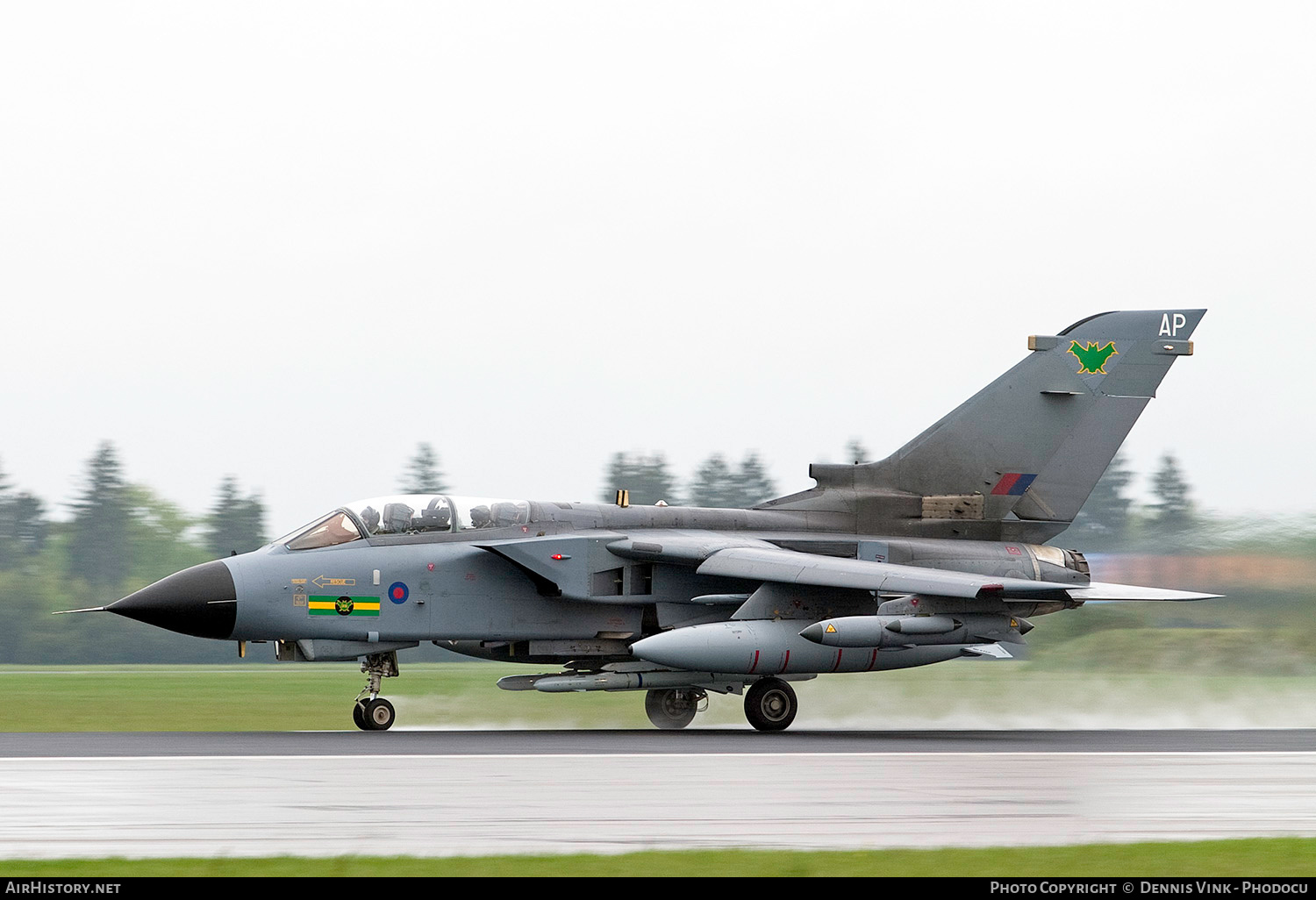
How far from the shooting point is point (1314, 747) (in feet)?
47.0

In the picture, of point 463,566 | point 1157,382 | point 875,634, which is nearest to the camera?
point 875,634

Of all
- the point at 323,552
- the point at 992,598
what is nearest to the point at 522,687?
the point at 323,552

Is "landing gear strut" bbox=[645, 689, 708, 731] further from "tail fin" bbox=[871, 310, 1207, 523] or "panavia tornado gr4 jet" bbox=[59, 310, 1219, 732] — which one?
"tail fin" bbox=[871, 310, 1207, 523]

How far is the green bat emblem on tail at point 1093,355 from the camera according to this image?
63.8ft

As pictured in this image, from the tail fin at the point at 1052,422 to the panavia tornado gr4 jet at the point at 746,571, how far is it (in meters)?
0.02

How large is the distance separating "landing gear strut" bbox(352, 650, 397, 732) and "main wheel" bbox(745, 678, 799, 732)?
12.9 feet

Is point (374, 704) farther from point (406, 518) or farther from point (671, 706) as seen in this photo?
point (671, 706)

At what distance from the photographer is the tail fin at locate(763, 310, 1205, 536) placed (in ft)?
62.7

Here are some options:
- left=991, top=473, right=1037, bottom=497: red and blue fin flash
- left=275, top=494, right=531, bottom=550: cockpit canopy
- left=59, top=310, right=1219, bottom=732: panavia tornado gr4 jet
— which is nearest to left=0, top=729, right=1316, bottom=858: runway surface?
left=59, top=310, right=1219, bottom=732: panavia tornado gr4 jet

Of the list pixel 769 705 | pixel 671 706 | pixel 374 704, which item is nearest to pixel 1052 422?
pixel 769 705

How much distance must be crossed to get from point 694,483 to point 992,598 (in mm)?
61632

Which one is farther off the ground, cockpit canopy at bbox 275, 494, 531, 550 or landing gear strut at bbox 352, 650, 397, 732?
cockpit canopy at bbox 275, 494, 531, 550

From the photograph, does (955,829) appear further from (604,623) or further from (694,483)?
(694,483)

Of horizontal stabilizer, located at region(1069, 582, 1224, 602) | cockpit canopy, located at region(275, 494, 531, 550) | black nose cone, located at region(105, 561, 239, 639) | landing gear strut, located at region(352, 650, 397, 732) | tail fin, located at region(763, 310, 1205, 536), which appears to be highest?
tail fin, located at region(763, 310, 1205, 536)
